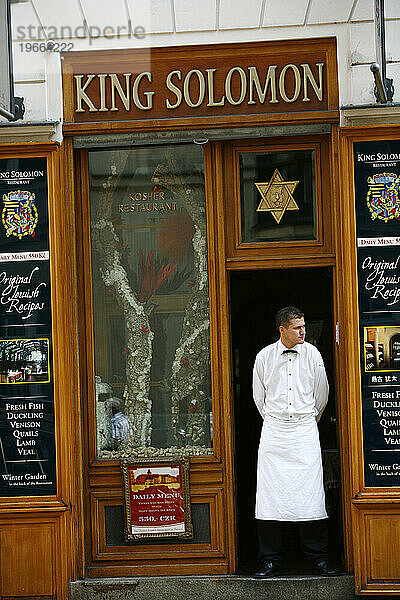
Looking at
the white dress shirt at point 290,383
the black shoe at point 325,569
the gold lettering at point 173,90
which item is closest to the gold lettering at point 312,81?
the gold lettering at point 173,90

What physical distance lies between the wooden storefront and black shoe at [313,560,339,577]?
24 centimetres

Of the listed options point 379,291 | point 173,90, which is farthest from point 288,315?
point 173,90

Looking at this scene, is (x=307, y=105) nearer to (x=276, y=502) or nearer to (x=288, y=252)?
(x=288, y=252)

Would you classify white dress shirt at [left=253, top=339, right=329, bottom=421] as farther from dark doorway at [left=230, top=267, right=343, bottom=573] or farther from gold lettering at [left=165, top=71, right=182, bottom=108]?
gold lettering at [left=165, top=71, right=182, bottom=108]

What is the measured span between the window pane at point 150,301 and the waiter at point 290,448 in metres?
0.52

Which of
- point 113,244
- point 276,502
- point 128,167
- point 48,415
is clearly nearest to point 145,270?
point 113,244

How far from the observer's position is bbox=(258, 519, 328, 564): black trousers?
7.15m

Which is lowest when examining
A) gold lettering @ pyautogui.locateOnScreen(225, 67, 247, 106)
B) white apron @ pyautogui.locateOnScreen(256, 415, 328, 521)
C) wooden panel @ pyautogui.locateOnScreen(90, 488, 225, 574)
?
wooden panel @ pyautogui.locateOnScreen(90, 488, 225, 574)

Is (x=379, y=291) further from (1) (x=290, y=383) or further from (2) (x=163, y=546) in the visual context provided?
(2) (x=163, y=546)

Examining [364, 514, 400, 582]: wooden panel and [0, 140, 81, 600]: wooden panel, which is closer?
[364, 514, 400, 582]: wooden panel

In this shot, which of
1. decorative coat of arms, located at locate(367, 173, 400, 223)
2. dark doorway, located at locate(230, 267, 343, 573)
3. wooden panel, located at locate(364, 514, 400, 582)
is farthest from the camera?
dark doorway, located at locate(230, 267, 343, 573)

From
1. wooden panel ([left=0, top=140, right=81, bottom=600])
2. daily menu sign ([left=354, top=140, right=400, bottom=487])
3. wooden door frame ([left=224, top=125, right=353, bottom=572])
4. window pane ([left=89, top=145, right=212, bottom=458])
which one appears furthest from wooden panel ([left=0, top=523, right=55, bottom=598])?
daily menu sign ([left=354, top=140, right=400, bottom=487])

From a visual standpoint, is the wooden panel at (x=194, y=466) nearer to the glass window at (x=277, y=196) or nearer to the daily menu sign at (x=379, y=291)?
the glass window at (x=277, y=196)

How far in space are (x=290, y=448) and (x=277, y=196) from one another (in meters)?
1.99
